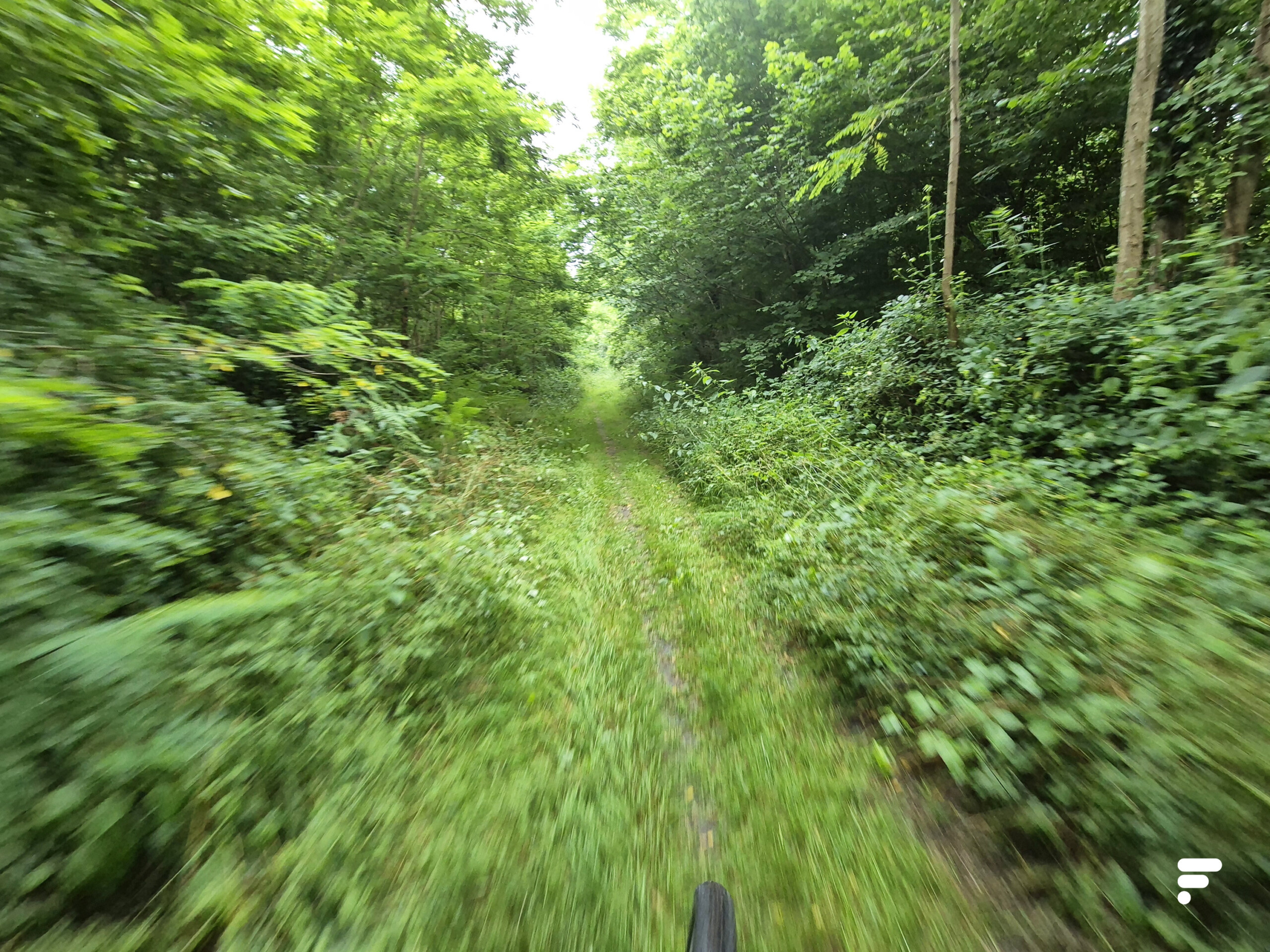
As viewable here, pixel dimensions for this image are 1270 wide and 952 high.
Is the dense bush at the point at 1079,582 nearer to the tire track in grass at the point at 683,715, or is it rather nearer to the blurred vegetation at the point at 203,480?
the tire track in grass at the point at 683,715

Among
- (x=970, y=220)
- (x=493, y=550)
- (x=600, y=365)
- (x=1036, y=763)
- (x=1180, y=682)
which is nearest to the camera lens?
(x=1180, y=682)

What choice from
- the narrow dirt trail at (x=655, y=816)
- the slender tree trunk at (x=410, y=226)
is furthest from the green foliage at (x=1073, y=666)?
the slender tree trunk at (x=410, y=226)

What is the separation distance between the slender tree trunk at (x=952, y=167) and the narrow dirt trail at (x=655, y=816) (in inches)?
208

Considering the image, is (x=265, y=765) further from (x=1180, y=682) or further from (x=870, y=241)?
(x=870, y=241)

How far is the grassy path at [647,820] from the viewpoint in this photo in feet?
6.21

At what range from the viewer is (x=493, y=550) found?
191 inches

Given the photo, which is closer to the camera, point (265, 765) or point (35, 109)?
point (265, 765)

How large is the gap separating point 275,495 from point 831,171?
25.9 ft

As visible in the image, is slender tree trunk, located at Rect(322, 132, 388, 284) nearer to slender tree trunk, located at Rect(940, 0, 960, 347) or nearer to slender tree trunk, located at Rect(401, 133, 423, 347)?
slender tree trunk, located at Rect(401, 133, 423, 347)

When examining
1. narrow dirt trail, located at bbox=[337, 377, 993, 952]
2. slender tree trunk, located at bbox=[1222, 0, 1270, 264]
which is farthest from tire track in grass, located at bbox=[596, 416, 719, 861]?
slender tree trunk, located at bbox=[1222, 0, 1270, 264]

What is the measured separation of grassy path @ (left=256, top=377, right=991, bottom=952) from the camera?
189 cm

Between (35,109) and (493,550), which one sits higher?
(35,109)

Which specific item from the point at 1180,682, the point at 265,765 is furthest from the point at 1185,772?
the point at 265,765

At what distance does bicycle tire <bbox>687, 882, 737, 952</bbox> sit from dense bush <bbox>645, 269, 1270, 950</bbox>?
135 cm
